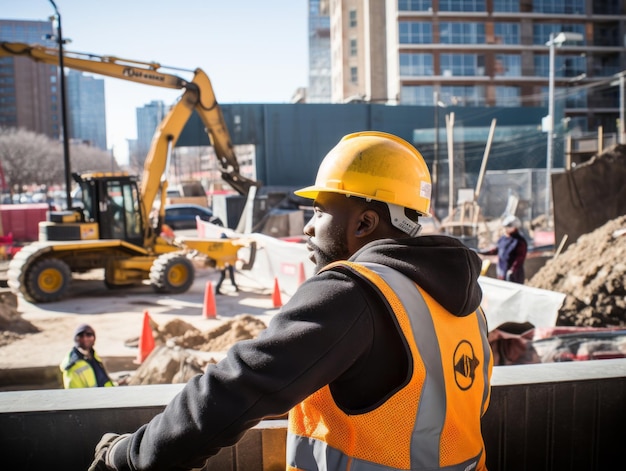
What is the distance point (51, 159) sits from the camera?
219ft

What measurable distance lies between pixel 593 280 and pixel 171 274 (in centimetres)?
915

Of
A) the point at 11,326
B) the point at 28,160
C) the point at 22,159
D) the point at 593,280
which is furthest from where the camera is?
the point at 28,160

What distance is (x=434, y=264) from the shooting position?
151 cm

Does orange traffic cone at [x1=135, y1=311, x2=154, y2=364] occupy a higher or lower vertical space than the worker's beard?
lower

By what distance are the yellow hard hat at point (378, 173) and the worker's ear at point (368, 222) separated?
0.14 feet

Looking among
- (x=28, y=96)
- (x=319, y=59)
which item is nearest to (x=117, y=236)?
(x=319, y=59)

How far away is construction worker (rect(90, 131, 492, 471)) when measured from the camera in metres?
1.34

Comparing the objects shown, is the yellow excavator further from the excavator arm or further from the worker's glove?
the worker's glove

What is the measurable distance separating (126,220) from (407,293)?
14.0m

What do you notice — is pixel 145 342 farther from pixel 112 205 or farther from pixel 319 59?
pixel 319 59

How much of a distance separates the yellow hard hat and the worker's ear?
43 mm

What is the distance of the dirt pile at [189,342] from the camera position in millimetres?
6711

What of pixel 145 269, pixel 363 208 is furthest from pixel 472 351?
pixel 145 269

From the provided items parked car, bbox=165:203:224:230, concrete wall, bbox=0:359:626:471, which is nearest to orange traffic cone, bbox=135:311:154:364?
concrete wall, bbox=0:359:626:471
